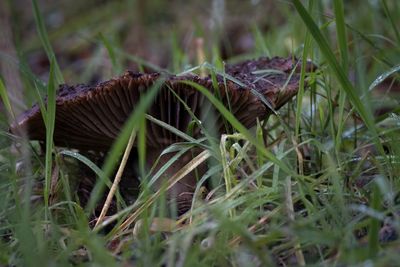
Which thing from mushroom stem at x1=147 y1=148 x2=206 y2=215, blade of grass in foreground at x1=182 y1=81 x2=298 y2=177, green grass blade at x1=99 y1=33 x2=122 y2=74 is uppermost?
green grass blade at x1=99 y1=33 x2=122 y2=74

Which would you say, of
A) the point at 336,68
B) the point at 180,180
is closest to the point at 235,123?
the point at 336,68

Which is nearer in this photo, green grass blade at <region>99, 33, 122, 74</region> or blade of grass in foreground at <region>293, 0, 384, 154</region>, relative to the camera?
blade of grass in foreground at <region>293, 0, 384, 154</region>

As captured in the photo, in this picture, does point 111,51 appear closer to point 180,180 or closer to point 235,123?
point 180,180

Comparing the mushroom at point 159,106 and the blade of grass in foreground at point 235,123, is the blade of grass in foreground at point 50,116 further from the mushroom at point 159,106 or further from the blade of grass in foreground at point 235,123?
the blade of grass in foreground at point 235,123

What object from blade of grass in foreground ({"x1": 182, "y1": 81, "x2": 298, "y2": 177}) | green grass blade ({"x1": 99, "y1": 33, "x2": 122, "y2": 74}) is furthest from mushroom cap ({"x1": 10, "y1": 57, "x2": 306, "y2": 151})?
green grass blade ({"x1": 99, "y1": 33, "x2": 122, "y2": 74})

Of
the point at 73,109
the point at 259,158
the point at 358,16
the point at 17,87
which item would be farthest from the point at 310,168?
the point at 358,16

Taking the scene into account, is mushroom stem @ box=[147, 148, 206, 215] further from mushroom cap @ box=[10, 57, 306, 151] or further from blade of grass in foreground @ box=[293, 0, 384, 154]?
blade of grass in foreground @ box=[293, 0, 384, 154]

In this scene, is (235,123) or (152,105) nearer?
(235,123)

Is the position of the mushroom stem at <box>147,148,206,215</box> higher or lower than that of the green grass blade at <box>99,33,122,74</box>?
lower

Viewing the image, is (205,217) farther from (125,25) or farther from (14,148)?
(125,25)
